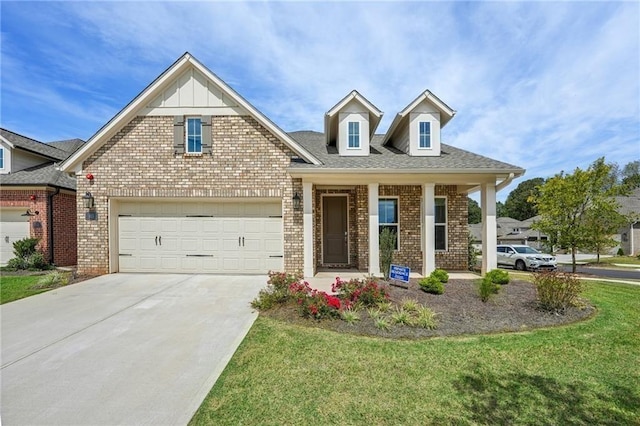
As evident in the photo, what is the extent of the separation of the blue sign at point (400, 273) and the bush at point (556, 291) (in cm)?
264

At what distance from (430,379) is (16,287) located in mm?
10657

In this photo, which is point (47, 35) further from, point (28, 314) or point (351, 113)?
point (351, 113)

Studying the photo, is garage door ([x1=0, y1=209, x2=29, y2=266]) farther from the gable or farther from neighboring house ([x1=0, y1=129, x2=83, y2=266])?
the gable

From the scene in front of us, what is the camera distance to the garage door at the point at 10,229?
1145 centimetres

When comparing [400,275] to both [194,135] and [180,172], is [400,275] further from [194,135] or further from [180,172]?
[194,135]

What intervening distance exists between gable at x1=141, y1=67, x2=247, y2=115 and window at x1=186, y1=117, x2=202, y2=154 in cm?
28

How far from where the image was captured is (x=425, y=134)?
10422 mm

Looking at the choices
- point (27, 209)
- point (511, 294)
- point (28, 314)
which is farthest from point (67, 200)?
point (511, 294)

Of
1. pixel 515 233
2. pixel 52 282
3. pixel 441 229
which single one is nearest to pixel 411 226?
pixel 441 229

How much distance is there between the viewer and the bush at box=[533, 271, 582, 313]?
579 centimetres

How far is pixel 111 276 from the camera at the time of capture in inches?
354

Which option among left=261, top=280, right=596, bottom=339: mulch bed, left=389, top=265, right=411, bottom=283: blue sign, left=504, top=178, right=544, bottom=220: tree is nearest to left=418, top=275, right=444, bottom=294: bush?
left=261, top=280, right=596, bottom=339: mulch bed

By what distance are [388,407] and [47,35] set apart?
11.7 metres

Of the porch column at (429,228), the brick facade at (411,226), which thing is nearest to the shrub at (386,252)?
the porch column at (429,228)
